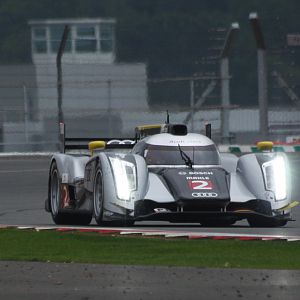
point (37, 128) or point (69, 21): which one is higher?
point (69, 21)

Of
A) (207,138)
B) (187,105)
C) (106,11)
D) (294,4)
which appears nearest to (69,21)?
(106,11)

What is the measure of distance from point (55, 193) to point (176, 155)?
2.22 m

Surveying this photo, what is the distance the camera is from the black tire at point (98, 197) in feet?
54.8

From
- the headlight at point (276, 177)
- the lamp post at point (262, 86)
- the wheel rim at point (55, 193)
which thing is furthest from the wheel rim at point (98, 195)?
the lamp post at point (262, 86)

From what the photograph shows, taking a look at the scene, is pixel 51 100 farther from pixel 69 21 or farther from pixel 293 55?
pixel 293 55

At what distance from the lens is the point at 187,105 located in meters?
36.8

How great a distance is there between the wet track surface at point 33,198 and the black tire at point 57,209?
135mm

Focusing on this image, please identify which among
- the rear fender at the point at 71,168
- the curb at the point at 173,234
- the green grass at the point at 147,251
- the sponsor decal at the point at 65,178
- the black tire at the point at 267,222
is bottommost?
the black tire at the point at 267,222

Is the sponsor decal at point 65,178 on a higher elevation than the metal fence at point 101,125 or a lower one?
higher

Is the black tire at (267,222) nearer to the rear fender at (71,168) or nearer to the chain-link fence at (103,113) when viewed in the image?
the rear fender at (71,168)

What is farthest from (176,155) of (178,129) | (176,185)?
(176,185)

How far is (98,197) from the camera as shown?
16953mm

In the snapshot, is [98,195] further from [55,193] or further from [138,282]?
[138,282]

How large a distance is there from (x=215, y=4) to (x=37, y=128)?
19.2 feet
